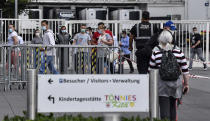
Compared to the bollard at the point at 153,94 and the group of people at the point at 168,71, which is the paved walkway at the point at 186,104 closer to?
the group of people at the point at 168,71

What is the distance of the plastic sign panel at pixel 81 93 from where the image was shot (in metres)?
6.20

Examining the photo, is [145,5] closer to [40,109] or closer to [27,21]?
[27,21]

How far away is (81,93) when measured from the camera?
20.4ft

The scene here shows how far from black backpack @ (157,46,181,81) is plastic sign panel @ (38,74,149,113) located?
6.00 ft

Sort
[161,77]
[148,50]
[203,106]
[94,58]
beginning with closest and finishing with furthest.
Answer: [161,77] < [148,50] < [203,106] < [94,58]

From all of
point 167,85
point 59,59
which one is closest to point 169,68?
point 167,85

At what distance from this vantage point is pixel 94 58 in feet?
50.2

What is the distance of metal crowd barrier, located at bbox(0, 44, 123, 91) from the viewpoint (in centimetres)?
1526

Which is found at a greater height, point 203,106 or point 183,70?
point 183,70

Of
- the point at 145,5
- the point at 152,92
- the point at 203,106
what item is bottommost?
the point at 203,106

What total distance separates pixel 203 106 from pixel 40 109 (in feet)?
22.6

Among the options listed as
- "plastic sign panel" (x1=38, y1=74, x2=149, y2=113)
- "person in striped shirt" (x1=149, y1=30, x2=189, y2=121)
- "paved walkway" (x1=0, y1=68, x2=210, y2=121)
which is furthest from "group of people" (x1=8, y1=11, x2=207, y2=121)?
"plastic sign panel" (x1=38, y1=74, x2=149, y2=113)

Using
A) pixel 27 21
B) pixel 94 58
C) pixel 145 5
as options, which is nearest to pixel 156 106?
pixel 94 58

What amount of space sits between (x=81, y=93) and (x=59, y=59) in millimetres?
9288
